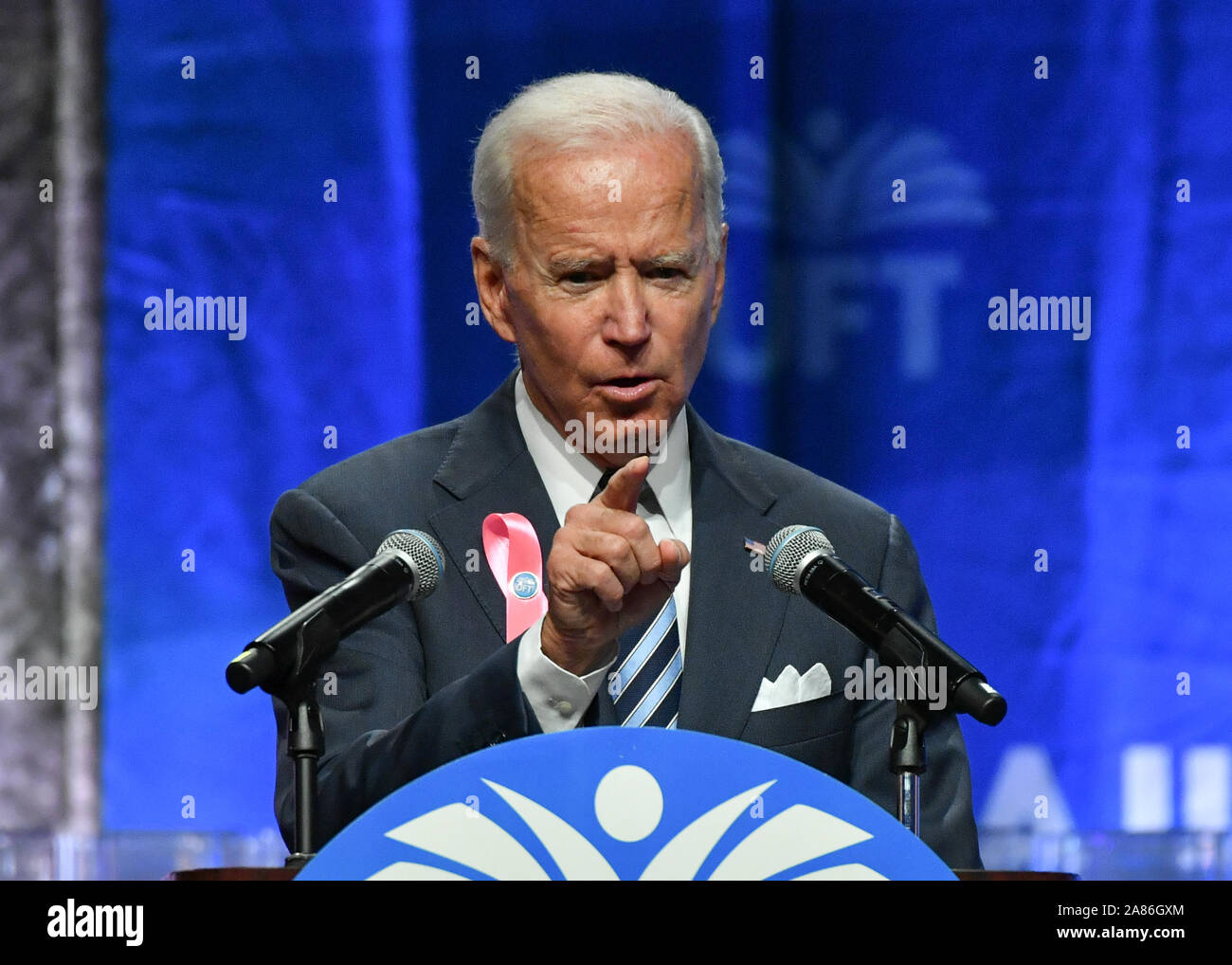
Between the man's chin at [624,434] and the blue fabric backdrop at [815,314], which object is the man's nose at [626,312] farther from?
the blue fabric backdrop at [815,314]

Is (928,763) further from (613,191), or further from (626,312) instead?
(613,191)

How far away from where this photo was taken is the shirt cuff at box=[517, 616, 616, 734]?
1.67m

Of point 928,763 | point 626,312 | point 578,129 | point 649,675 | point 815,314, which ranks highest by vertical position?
point 578,129

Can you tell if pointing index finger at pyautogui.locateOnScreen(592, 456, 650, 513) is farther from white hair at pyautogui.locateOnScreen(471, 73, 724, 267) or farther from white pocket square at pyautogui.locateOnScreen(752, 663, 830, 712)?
white hair at pyautogui.locateOnScreen(471, 73, 724, 267)

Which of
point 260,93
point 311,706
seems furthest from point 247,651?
point 260,93

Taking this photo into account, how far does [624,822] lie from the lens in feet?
4.08

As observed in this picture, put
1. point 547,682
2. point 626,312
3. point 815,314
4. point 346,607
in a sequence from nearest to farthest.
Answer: point 346,607, point 547,682, point 626,312, point 815,314

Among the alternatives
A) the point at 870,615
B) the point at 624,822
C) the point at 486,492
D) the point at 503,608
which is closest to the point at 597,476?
the point at 486,492

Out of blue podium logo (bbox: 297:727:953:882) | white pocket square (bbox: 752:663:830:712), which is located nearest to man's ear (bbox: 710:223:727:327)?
white pocket square (bbox: 752:663:830:712)

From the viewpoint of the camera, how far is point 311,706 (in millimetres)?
1507

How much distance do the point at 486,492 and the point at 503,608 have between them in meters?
0.20

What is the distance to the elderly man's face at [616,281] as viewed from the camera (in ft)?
7.11

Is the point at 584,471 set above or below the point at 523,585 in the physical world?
above
